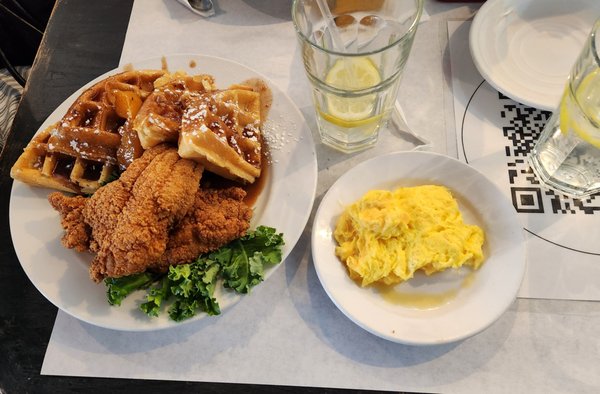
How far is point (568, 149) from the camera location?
143 centimetres

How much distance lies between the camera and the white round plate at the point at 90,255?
4.33 ft

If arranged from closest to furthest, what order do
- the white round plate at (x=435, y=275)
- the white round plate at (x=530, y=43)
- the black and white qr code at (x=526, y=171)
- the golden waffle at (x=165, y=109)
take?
the white round plate at (x=435, y=275), the golden waffle at (x=165, y=109), the black and white qr code at (x=526, y=171), the white round plate at (x=530, y=43)

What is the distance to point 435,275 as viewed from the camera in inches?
53.6

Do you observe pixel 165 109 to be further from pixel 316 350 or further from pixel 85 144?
pixel 316 350

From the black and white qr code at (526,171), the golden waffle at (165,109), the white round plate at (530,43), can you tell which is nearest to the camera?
the golden waffle at (165,109)

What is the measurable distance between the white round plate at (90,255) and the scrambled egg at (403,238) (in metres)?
0.16

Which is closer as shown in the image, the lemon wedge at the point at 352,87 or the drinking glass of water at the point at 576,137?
the drinking glass of water at the point at 576,137

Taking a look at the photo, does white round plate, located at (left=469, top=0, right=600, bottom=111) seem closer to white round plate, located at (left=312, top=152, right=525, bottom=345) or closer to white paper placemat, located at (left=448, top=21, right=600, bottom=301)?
white paper placemat, located at (left=448, top=21, right=600, bottom=301)

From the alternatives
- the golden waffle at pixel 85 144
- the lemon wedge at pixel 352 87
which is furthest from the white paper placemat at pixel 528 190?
the golden waffle at pixel 85 144

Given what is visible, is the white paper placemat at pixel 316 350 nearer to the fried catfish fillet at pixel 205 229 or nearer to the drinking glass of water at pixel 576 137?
the fried catfish fillet at pixel 205 229

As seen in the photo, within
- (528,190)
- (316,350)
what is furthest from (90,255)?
(528,190)

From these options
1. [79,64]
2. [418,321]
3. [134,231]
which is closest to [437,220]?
[418,321]

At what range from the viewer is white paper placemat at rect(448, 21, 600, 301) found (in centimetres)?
139

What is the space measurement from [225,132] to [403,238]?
23.6 inches
